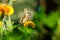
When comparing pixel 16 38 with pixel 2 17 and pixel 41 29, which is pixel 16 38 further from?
pixel 2 17

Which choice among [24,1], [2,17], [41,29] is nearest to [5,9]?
[2,17]

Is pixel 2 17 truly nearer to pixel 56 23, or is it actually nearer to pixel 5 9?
pixel 5 9

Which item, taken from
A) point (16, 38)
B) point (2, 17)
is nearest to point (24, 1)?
point (2, 17)

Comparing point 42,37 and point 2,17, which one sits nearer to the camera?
point 42,37

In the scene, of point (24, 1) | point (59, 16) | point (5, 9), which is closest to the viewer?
point (59, 16)

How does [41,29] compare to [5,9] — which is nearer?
[41,29]

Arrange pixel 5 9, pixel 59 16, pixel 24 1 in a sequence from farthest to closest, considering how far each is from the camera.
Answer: pixel 24 1 → pixel 5 9 → pixel 59 16

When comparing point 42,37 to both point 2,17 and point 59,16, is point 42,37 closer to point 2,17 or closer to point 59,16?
point 59,16

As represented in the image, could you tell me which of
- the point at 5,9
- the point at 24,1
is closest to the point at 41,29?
the point at 5,9
